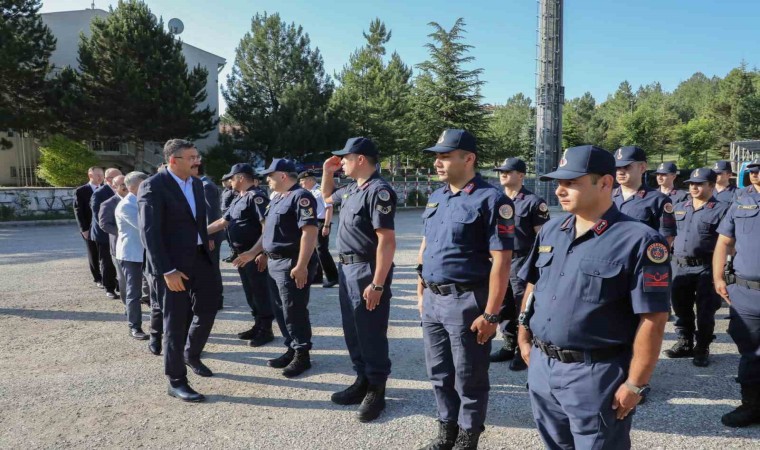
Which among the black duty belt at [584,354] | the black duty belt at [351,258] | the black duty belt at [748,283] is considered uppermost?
the black duty belt at [351,258]

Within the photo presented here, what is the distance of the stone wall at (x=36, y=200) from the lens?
17.8m

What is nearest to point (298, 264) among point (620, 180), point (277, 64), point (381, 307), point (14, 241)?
point (381, 307)

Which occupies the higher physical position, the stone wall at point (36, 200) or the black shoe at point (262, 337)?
the stone wall at point (36, 200)

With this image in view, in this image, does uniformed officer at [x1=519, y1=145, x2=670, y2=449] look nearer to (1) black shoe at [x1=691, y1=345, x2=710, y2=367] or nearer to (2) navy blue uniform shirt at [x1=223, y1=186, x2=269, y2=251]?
(1) black shoe at [x1=691, y1=345, x2=710, y2=367]

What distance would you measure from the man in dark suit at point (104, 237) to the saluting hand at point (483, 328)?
608 cm

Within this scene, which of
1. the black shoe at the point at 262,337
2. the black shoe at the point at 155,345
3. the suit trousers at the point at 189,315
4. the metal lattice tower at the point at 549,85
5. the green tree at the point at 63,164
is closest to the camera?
the suit trousers at the point at 189,315

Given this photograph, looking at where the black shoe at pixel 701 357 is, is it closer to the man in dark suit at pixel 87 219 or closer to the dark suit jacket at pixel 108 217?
the dark suit jacket at pixel 108 217

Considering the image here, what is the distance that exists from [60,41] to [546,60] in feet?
86.5

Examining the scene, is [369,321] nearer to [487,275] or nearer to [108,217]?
[487,275]

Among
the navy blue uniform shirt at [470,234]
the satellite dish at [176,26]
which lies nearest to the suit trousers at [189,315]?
the navy blue uniform shirt at [470,234]

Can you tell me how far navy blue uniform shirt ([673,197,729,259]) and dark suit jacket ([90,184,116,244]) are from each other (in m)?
7.18

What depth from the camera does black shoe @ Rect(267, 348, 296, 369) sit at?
455 cm

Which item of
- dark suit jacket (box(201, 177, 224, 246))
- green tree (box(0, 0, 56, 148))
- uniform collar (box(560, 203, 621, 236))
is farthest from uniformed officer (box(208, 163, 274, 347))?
green tree (box(0, 0, 56, 148))

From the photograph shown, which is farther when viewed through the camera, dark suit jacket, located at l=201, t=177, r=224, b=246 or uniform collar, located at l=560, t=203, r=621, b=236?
dark suit jacket, located at l=201, t=177, r=224, b=246
